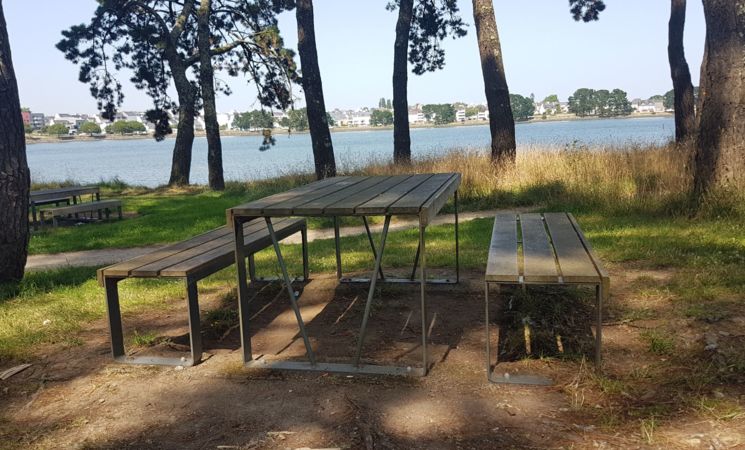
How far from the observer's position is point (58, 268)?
21.4 feet

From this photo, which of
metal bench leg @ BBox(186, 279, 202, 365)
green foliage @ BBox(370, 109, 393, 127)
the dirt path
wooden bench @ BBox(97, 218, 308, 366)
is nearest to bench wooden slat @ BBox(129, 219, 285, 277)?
wooden bench @ BBox(97, 218, 308, 366)

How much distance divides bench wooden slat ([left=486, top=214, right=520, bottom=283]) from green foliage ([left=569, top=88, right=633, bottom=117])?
71.5m

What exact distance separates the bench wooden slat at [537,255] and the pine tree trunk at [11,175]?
432cm

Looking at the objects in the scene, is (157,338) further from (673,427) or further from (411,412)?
(673,427)

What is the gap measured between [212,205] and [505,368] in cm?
934

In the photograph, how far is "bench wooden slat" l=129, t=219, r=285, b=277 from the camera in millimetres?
3357

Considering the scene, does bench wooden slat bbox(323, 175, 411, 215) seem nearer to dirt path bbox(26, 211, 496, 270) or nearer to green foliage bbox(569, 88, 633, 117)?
dirt path bbox(26, 211, 496, 270)

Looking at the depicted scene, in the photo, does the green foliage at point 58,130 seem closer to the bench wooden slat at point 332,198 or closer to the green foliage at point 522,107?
the green foliage at point 522,107

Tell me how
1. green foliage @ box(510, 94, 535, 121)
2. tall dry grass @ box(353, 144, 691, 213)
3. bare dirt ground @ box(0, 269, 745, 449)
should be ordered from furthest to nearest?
green foliage @ box(510, 94, 535, 121), tall dry grass @ box(353, 144, 691, 213), bare dirt ground @ box(0, 269, 745, 449)

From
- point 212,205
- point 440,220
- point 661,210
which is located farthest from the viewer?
point 212,205

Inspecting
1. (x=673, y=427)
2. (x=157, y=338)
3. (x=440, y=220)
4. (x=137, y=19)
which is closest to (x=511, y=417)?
(x=673, y=427)

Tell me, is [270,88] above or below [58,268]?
above

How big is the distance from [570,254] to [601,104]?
74.8 metres

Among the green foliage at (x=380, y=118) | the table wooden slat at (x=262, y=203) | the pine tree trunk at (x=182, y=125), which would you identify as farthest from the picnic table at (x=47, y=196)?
the green foliage at (x=380, y=118)
